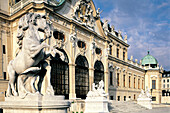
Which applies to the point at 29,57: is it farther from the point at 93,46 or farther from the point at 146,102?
the point at 146,102

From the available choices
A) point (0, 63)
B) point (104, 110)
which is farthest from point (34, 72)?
point (0, 63)

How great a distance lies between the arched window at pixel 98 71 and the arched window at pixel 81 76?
2.48 metres

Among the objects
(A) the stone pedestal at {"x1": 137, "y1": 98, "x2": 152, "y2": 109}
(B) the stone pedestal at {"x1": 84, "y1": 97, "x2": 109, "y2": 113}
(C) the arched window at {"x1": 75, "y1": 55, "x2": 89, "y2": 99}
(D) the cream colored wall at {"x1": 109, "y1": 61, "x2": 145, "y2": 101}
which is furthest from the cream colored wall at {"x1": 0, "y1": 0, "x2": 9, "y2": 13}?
(A) the stone pedestal at {"x1": 137, "y1": 98, "x2": 152, "y2": 109}

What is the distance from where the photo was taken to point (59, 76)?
21562 millimetres

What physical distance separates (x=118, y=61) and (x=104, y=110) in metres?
23.5

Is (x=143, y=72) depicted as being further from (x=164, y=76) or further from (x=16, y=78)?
(x=16, y=78)

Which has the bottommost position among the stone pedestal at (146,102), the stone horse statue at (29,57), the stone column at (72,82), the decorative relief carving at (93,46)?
the stone pedestal at (146,102)

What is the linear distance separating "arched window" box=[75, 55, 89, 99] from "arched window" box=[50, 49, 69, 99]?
222cm

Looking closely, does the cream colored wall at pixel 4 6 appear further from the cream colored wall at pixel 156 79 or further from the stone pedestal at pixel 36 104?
the cream colored wall at pixel 156 79

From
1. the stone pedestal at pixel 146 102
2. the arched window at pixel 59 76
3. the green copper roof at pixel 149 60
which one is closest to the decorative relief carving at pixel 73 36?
the arched window at pixel 59 76

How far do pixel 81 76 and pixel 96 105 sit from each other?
710 cm

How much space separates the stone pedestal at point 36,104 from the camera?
4.60 metres

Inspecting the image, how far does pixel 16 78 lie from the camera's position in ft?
17.5

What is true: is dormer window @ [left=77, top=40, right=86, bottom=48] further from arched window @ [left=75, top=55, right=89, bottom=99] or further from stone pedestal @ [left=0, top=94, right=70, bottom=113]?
stone pedestal @ [left=0, top=94, right=70, bottom=113]
